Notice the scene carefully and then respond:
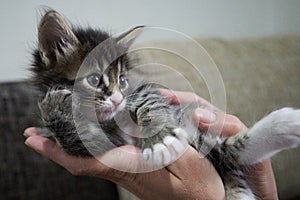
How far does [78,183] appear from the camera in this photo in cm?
147

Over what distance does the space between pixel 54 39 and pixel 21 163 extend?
627mm

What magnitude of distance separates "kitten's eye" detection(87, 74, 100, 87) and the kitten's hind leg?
0.39 m

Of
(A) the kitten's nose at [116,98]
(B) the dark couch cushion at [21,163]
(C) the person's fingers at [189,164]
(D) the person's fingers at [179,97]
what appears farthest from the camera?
(B) the dark couch cushion at [21,163]

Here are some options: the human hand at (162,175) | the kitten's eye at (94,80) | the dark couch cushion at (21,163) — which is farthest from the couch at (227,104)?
the kitten's eye at (94,80)

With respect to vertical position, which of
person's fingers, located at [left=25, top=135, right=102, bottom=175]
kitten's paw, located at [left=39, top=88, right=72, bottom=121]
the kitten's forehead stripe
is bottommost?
person's fingers, located at [left=25, top=135, right=102, bottom=175]

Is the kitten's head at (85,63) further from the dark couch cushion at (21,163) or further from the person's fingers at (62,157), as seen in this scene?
the dark couch cushion at (21,163)

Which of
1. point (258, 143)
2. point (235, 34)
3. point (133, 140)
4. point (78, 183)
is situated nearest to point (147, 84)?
point (133, 140)

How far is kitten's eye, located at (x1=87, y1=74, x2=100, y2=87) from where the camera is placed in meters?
0.87

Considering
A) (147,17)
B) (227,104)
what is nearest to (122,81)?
(227,104)

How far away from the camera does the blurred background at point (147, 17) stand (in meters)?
1.58

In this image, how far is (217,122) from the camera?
1.05 meters

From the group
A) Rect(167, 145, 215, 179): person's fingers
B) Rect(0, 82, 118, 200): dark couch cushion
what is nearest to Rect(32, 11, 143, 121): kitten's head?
Rect(167, 145, 215, 179): person's fingers

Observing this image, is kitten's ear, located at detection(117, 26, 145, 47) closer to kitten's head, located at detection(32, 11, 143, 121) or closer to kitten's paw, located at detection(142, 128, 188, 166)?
kitten's head, located at detection(32, 11, 143, 121)

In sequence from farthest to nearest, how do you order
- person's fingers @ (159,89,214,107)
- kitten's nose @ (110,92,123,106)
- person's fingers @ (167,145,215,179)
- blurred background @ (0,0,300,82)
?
blurred background @ (0,0,300,82) → person's fingers @ (159,89,214,107) → person's fingers @ (167,145,215,179) → kitten's nose @ (110,92,123,106)
